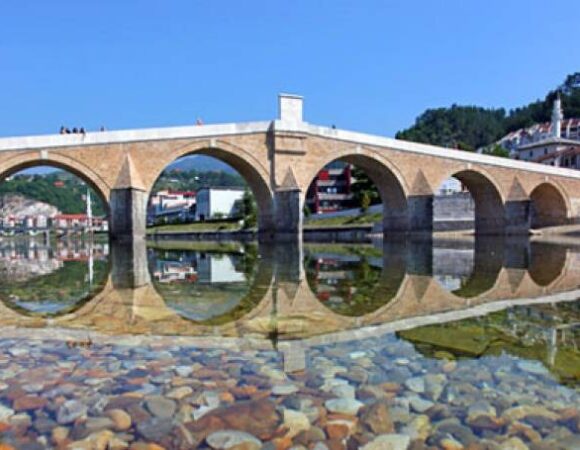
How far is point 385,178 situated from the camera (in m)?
18.7

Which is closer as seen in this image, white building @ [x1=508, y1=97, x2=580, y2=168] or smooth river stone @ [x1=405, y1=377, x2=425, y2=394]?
smooth river stone @ [x1=405, y1=377, x2=425, y2=394]

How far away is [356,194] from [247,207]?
303 inches

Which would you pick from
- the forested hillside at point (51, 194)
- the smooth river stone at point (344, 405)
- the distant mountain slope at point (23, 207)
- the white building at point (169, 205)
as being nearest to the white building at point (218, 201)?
the white building at point (169, 205)

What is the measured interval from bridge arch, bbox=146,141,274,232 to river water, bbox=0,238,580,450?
441 inches

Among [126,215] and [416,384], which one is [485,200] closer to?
[126,215]

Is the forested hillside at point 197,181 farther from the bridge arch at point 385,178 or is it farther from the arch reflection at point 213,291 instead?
the arch reflection at point 213,291

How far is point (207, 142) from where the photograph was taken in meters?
15.3

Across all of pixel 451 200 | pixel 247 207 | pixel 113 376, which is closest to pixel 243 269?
pixel 113 376

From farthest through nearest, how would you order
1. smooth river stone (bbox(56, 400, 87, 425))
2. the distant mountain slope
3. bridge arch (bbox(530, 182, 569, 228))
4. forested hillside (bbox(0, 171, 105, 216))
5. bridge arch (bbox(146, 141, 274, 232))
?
1. forested hillside (bbox(0, 171, 105, 216))
2. the distant mountain slope
3. bridge arch (bbox(530, 182, 569, 228))
4. bridge arch (bbox(146, 141, 274, 232))
5. smooth river stone (bbox(56, 400, 87, 425))

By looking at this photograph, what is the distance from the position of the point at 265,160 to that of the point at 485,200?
1211cm

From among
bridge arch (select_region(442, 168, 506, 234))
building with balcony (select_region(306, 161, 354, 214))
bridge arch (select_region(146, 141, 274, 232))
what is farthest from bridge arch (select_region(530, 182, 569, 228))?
building with balcony (select_region(306, 161, 354, 214))

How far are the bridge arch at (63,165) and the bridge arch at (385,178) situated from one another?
20.9ft

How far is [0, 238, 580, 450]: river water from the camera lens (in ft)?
4.99

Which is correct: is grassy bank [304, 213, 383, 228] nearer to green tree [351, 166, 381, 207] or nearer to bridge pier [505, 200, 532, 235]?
green tree [351, 166, 381, 207]
